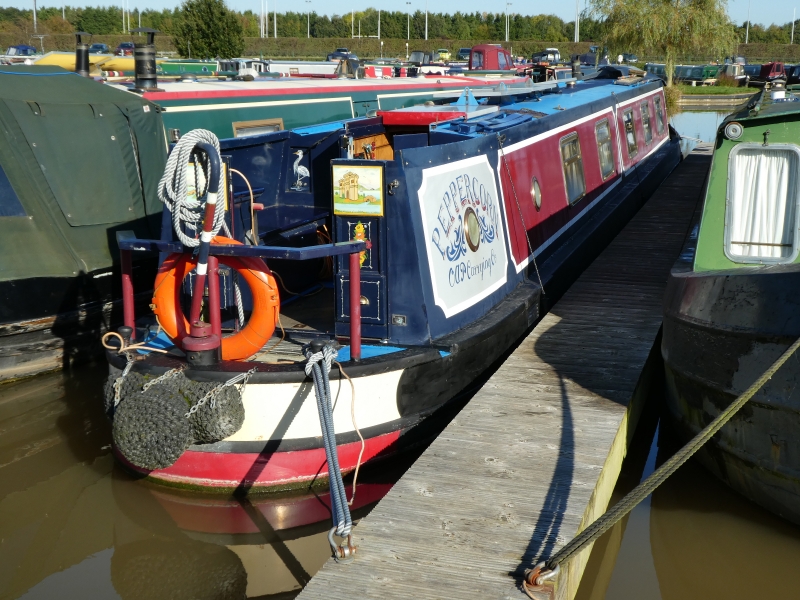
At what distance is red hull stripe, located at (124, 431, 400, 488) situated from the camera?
17.4ft

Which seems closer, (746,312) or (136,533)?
(746,312)

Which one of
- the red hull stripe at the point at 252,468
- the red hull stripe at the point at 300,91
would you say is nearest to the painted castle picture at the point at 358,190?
the red hull stripe at the point at 252,468

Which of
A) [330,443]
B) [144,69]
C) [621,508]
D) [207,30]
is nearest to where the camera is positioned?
[621,508]

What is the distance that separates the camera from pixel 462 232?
20.4 ft

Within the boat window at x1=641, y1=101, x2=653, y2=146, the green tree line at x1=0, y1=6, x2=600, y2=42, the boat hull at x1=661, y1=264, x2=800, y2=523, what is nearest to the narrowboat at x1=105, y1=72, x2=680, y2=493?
the boat hull at x1=661, y1=264, x2=800, y2=523

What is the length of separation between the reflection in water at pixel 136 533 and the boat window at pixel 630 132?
728cm

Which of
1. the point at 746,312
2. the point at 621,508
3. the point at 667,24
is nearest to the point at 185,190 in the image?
→ the point at 621,508

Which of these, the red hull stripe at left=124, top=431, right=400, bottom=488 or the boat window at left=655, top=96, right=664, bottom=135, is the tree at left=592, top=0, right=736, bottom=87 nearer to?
the boat window at left=655, top=96, right=664, bottom=135

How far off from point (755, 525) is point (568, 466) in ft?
4.59

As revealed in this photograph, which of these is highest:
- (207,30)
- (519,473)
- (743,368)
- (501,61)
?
(207,30)

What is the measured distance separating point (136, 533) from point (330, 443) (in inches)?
62.0

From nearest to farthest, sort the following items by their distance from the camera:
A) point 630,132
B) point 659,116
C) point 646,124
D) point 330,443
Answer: point 330,443, point 630,132, point 646,124, point 659,116

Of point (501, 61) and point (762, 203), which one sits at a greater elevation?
point (501, 61)

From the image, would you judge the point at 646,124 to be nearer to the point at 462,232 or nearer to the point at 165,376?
the point at 462,232
